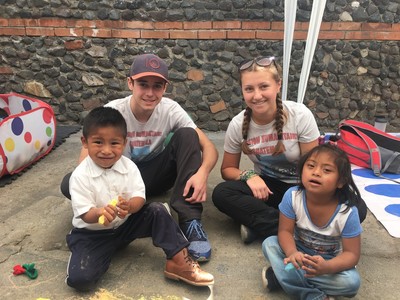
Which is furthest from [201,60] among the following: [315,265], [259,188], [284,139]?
[315,265]

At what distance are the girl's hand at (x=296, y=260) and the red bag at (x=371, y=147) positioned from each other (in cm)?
197

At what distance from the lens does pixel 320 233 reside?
5.67ft

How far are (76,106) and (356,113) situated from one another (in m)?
3.58

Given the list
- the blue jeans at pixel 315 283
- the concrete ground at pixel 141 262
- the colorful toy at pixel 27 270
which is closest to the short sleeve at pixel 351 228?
→ the blue jeans at pixel 315 283

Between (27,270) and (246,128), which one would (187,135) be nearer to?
(246,128)

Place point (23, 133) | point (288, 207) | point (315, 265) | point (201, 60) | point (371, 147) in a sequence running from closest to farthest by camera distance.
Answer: point (315, 265)
point (288, 207)
point (23, 133)
point (371, 147)
point (201, 60)

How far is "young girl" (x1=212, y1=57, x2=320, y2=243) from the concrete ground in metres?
0.21

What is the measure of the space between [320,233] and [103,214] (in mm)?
978

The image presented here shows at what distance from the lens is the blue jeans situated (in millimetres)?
1623

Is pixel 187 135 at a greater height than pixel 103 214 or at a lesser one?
greater

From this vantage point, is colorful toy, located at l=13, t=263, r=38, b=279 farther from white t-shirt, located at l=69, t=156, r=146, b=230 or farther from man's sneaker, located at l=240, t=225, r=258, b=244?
man's sneaker, located at l=240, t=225, r=258, b=244

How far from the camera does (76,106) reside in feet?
16.1

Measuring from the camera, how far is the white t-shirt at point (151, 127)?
7.84 feet

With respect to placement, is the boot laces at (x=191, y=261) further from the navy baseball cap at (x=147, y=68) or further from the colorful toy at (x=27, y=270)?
the navy baseball cap at (x=147, y=68)
